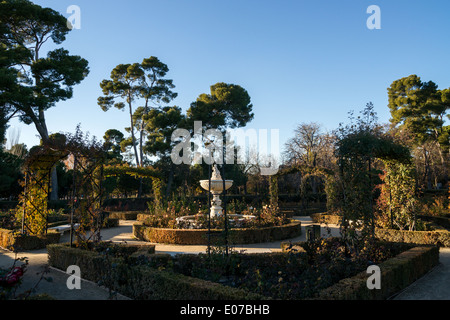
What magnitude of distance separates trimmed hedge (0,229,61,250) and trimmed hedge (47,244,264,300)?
3768 mm

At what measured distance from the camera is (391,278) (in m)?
4.55

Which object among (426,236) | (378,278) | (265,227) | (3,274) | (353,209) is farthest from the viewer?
(265,227)

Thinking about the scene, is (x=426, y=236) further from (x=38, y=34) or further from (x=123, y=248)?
(x=38, y=34)

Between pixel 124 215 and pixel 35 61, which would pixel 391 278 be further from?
pixel 35 61

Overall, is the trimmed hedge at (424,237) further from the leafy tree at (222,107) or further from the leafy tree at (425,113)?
the leafy tree at (425,113)

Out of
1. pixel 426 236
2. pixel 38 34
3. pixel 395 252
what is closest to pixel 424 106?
pixel 426 236

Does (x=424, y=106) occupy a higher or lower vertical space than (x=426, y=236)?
higher

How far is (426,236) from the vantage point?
8070 mm

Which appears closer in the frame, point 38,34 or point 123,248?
point 123,248

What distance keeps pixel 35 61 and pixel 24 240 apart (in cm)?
1550

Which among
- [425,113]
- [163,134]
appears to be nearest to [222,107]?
[163,134]

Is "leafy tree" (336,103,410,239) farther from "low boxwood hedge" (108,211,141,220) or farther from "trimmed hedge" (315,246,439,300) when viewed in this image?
"low boxwood hedge" (108,211,141,220)

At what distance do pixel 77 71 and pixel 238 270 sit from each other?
19.9m

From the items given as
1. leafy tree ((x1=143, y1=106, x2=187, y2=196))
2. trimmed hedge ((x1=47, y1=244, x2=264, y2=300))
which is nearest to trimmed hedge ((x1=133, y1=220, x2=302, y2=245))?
trimmed hedge ((x1=47, y1=244, x2=264, y2=300))
